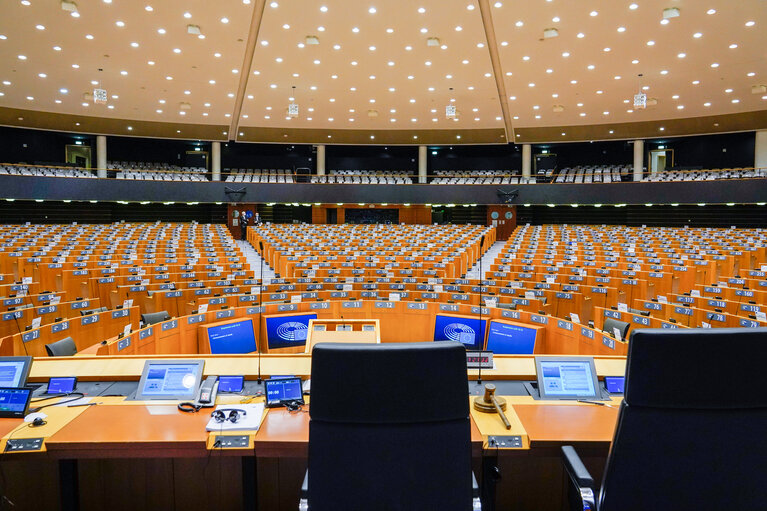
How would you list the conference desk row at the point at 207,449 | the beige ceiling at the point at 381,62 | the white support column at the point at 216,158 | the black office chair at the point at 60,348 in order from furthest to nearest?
the white support column at the point at 216,158, the beige ceiling at the point at 381,62, the black office chair at the point at 60,348, the conference desk row at the point at 207,449

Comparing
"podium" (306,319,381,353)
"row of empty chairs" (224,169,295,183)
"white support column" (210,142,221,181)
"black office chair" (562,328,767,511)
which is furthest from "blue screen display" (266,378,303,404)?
"white support column" (210,142,221,181)

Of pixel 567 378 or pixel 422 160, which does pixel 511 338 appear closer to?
pixel 567 378

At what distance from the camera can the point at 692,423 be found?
118 cm

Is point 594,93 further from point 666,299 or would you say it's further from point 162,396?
point 162,396

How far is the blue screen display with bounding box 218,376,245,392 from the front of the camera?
2803 millimetres

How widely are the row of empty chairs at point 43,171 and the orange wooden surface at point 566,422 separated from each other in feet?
77.7

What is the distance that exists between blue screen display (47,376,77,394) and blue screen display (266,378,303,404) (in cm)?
136

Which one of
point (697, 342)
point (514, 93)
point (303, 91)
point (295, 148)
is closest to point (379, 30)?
point (303, 91)

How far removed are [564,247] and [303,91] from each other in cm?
1048

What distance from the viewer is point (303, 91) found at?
16.4 metres

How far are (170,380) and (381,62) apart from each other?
12.8m

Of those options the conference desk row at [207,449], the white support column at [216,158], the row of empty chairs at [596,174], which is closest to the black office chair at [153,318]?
the conference desk row at [207,449]

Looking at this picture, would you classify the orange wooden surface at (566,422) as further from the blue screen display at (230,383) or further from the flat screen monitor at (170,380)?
the flat screen monitor at (170,380)

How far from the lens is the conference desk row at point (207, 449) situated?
1.99 meters
